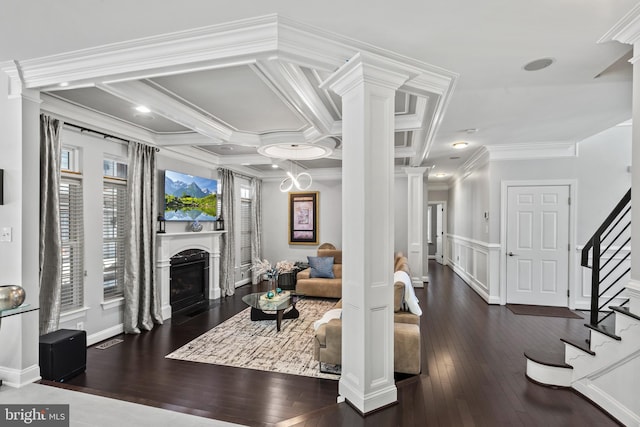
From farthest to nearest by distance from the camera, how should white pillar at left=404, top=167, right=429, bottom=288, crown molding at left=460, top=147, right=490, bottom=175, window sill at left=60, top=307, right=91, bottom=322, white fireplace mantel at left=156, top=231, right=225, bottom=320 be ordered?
white pillar at left=404, top=167, right=429, bottom=288, crown molding at left=460, top=147, right=490, bottom=175, white fireplace mantel at left=156, top=231, right=225, bottom=320, window sill at left=60, top=307, right=91, bottom=322

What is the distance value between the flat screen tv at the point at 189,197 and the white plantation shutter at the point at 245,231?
4.42ft

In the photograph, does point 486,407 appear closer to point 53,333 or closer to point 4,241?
point 53,333

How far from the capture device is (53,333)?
10.3 feet

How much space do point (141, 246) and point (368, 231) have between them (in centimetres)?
350

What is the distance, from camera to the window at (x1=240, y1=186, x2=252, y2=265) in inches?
293

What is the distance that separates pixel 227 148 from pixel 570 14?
476 cm

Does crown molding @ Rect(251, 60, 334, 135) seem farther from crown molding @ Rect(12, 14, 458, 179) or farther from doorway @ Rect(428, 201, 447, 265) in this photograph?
doorway @ Rect(428, 201, 447, 265)

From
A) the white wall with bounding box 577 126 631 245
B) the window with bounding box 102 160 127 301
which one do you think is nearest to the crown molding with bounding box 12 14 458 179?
the window with bounding box 102 160 127 301

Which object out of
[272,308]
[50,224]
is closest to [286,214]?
[272,308]

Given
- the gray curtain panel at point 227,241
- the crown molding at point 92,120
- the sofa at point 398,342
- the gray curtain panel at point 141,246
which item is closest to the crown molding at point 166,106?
the crown molding at point 92,120

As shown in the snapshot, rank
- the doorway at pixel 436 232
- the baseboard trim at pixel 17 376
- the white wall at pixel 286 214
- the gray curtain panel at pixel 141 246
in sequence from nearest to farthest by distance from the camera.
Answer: the baseboard trim at pixel 17 376 → the gray curtain panel at pixel 141 246 → the white wall at pixel 286 214 → the doorway at pixel 436 232

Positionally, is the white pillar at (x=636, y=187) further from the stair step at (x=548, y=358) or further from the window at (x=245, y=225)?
the window at (x=245, y=225)

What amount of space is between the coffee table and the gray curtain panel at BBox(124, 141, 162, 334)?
1314 mm

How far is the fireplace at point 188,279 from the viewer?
16.9 ft
